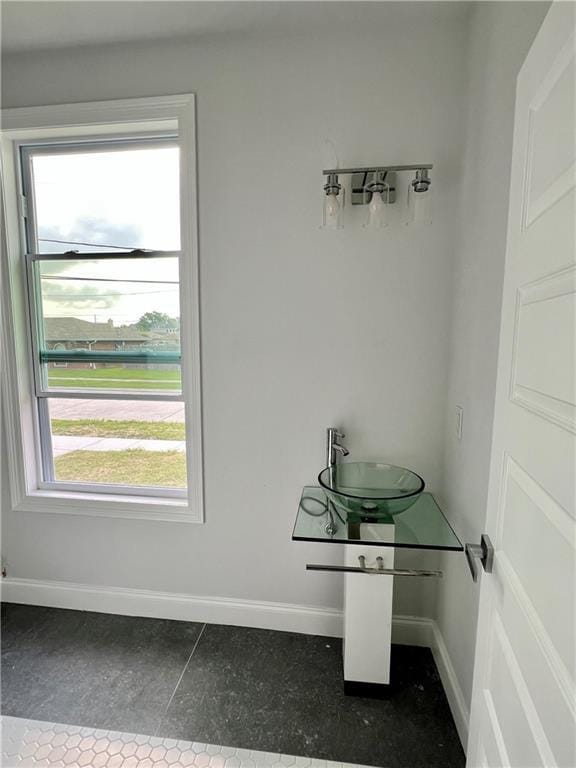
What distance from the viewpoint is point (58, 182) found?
1876 millimetres

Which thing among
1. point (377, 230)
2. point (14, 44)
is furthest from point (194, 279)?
point (14, 44)

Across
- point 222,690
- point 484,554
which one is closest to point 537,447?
point 484,554

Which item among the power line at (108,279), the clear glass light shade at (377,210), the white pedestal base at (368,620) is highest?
the clear glass light shade at (377,210)

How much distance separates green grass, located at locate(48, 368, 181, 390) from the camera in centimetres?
188

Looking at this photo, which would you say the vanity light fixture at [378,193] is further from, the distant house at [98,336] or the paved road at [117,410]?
the paved road at [117,410]

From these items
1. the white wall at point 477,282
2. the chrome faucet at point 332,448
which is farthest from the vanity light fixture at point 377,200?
the chrome faucet at point 332,448

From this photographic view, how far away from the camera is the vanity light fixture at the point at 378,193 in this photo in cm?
142

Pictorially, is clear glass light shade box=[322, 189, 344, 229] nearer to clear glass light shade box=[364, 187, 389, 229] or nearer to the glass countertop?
clear glass light shade box=[364, 187, 389, 229]

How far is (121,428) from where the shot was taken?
1.96 meters

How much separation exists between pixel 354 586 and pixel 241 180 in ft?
5.72

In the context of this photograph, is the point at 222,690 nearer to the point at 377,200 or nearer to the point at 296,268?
the point at 296,268

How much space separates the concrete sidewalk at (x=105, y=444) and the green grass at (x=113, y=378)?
28 centimetres

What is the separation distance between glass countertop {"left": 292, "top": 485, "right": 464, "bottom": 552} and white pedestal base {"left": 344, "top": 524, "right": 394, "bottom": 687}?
0.10 m

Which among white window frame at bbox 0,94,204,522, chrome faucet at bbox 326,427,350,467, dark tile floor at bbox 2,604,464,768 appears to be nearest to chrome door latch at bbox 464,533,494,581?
chrome faucet at bbox 326,427,350,467
